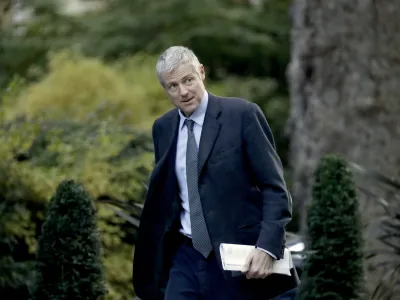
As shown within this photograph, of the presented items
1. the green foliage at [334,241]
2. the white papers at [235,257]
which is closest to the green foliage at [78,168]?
the green foliage at [334,241]

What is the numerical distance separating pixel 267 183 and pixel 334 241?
6.35 ft

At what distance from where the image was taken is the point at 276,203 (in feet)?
14.0

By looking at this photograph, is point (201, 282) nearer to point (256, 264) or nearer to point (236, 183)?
point (256, 264)

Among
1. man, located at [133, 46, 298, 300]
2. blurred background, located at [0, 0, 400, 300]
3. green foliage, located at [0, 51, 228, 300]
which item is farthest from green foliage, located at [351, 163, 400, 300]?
man, located at [133, 46, 298, 300]

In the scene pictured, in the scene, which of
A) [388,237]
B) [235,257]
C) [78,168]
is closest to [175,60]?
[235,257]

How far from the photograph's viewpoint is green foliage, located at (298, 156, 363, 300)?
611 centimetres

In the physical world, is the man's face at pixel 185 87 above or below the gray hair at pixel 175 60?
below

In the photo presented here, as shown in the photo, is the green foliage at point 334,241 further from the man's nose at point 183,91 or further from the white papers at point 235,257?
the man's nose at point 183,91

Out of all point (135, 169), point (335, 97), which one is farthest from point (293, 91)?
point (135, 169)

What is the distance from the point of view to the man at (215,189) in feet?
14.1

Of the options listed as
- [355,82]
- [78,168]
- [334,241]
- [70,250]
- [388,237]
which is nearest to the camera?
[70,250]

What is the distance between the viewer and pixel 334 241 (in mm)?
6102

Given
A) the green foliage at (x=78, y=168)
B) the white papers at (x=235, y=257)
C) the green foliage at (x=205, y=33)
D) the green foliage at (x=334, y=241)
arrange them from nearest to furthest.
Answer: the white papers at (x=235, y=257) < the green foliage at (x=334, y=241) < the green foliage at (x=78, y=168) < the green foliage at (x=205, y=33)

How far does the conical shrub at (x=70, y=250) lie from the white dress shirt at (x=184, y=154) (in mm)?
1498
